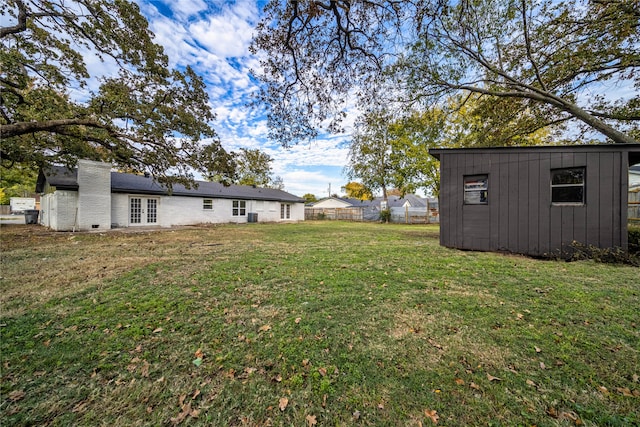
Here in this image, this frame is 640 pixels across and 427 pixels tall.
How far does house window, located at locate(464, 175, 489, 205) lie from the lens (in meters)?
7.64

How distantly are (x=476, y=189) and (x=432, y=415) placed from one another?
312 inches

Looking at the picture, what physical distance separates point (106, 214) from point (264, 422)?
15.6 metres

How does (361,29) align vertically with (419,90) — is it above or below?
below

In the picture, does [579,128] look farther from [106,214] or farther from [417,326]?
[106,214]

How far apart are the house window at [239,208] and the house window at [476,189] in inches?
681

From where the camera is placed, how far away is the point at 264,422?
64.0 inches

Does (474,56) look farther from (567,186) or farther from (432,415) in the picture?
(432,415)

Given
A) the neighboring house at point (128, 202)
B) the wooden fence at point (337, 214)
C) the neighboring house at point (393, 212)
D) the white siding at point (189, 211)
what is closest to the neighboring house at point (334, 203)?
the neighboring house at point (393, 212)

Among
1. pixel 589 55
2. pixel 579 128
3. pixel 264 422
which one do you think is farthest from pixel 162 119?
pixel 579 128

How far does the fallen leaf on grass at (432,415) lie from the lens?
1626 mm

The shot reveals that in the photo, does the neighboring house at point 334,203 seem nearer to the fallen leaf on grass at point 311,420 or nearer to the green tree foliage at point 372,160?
the green tree foliage at point 372,160

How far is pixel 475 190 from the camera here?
7.82 m

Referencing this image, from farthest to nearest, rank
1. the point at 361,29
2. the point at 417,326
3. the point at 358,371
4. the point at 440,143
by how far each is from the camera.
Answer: the point at 440,143, the point at 361,29, the point at 417,326, the point at 358,371

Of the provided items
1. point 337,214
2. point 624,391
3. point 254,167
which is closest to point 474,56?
point 624,391
